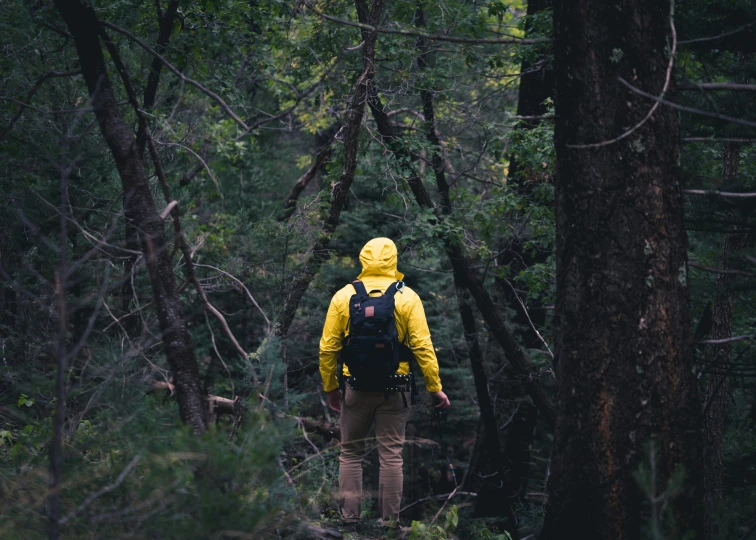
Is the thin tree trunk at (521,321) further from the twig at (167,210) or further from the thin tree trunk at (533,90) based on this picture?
the twig at (167,210)

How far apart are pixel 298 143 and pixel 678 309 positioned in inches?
624

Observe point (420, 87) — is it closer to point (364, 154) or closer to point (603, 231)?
point (364, 154)

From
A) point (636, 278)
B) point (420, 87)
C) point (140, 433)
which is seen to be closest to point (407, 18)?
point (420, 87)

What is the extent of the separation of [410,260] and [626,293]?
7.37 meters

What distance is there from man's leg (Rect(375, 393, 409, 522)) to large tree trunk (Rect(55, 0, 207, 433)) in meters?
2.01

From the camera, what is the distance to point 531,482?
14.5 metres

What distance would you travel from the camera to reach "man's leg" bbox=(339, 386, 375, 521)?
207 inches

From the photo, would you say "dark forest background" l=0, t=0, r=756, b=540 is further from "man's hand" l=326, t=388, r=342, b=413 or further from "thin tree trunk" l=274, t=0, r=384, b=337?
"man's hand" l=326, t=388, r=342, b=413

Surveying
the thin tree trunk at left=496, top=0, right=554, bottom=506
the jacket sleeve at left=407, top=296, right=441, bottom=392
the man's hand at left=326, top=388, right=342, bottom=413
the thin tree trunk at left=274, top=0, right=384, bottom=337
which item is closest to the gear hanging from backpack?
the jacket sleeve at left=407, top=296, right=441, bottom=392

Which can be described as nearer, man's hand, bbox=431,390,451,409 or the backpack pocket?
the backpack pocket

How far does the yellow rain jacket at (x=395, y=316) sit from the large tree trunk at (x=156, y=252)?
5.75 feet

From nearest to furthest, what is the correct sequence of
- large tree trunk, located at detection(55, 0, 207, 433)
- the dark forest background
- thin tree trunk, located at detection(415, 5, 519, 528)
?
1. the dark forest background
2. large tree trunk, located at detection(55, 0, 207, 433)
3. thin tree trunk, located at detection(415, 5, 519, 528)

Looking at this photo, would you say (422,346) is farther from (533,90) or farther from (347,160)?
(533,90)

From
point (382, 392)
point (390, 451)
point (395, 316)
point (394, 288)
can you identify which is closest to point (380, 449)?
point (390, 451)
